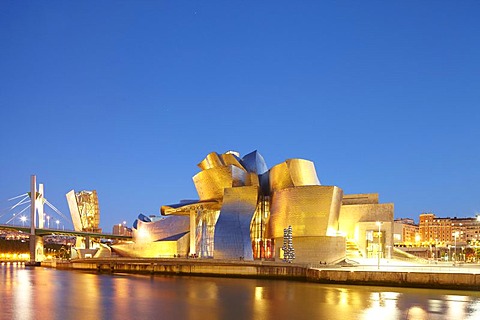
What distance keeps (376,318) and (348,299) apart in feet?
17.5

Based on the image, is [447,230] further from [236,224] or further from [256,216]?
[236,224]

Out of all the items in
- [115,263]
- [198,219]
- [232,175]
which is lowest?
[115,263]

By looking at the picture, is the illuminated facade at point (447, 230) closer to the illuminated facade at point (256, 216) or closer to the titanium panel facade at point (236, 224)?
the illuminated facade at point (256, 216)

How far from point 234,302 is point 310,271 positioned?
11742 mm

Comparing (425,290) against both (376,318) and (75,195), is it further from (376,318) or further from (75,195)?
(75,195)

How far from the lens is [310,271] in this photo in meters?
33.1

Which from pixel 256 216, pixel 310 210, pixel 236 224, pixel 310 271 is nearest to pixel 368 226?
pixel 310 210

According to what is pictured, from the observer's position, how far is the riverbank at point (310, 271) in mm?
28391

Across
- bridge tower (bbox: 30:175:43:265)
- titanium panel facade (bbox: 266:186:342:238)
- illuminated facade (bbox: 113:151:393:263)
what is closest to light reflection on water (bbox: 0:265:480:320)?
titanium panel facade (bbox: 266:186:342:238)

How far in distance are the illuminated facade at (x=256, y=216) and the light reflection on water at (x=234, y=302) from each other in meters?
9.52

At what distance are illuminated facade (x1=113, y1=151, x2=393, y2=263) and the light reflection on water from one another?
31.2ft

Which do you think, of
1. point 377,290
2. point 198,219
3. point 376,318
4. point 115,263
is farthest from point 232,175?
point 376,318

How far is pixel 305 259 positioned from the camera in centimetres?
3894

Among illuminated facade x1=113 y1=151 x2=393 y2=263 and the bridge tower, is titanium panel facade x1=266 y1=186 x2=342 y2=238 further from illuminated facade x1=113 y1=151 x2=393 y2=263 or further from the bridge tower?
the bridge tower
